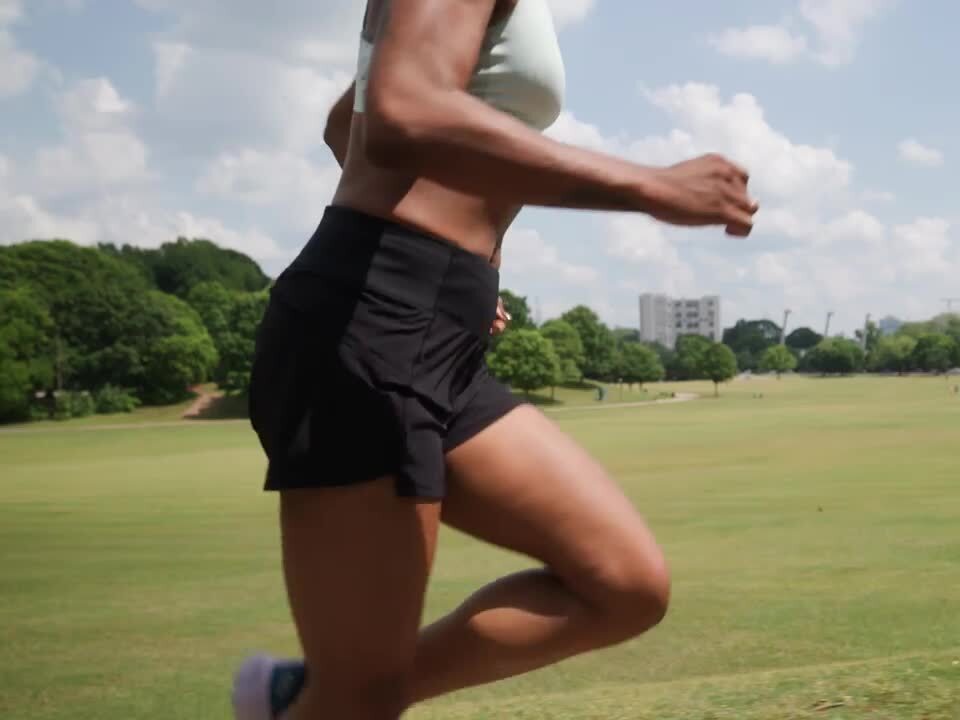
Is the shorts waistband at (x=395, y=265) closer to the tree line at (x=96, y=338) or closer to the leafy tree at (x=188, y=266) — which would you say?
the tree line at (x=96, y=338)

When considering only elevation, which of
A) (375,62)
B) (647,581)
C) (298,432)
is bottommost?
(647,581)

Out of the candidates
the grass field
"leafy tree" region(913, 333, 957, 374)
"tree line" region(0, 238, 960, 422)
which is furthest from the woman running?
"leafy tree" region(913, 333, 957, 374)

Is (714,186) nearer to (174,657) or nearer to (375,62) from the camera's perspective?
(375,62)

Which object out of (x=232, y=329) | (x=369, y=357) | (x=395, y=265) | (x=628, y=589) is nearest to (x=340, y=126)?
(x=395, y=265)

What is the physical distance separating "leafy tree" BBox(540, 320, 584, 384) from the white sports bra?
8654 centimetres

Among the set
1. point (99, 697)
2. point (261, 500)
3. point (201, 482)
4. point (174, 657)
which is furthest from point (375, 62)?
point (201, 482)

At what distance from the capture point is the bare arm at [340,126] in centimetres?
232

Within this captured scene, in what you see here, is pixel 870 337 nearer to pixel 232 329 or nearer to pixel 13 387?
pixel 232 329

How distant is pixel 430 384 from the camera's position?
5.78ft

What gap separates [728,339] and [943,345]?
5626cm

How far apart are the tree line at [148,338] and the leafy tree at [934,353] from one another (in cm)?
3172

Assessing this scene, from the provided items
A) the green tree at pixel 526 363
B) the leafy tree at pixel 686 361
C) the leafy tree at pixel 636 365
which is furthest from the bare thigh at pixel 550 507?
the leafy tree at pixel 686 361

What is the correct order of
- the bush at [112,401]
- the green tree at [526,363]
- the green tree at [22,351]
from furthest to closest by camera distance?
1. the green tree at [526,363]
2. the bush at [112,401]
3. the green tree at [22,351]

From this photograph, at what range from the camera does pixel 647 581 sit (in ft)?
6.40
